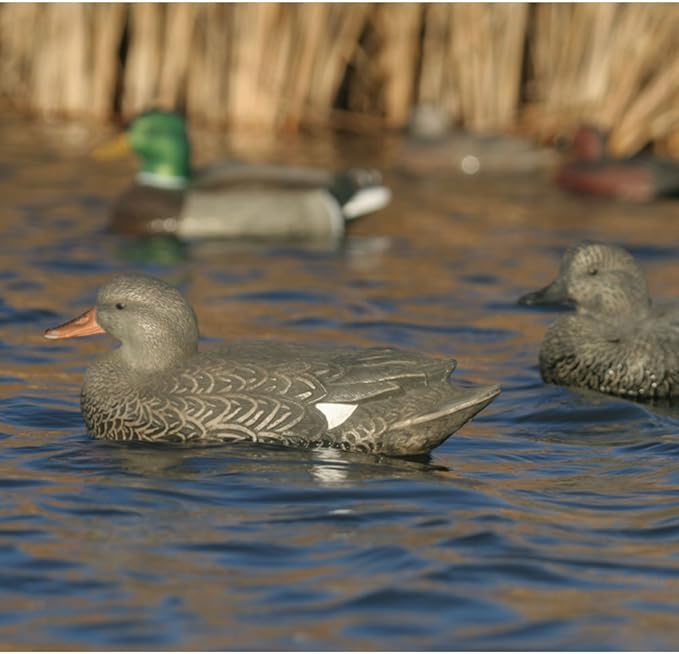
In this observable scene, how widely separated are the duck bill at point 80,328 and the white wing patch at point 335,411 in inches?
39.3

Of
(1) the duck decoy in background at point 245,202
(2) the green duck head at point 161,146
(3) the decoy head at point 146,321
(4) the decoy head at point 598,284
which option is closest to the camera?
(3) the decoy head at point 146,321

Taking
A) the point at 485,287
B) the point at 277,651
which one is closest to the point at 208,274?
the point at 485,287

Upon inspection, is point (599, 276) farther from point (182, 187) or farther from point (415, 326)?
point (182, 187)

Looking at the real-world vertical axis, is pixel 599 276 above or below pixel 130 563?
above

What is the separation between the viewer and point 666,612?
5070 millimetres

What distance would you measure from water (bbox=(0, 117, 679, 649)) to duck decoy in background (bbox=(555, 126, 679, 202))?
460 centimetres

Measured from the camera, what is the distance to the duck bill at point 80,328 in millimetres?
6957

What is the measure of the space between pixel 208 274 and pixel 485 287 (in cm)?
177

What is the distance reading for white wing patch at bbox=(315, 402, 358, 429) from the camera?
6.55m

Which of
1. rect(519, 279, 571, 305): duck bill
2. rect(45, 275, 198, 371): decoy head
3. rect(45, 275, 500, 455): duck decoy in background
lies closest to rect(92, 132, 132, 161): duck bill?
rect(519, 279, 571, 305): duck bill

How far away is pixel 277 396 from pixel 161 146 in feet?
23.8

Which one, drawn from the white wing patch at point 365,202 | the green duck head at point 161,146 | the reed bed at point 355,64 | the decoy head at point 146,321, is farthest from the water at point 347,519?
the reed bed at point 355,64

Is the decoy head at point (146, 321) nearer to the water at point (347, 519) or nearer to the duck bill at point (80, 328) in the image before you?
the duck bill at point (80, 328)

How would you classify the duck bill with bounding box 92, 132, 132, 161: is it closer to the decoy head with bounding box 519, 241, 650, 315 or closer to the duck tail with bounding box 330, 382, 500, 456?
the decoy head with bounding box 519, 241, 650, 315
